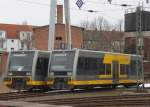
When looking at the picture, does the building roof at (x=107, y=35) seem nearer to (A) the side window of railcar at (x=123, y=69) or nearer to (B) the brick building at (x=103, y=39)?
(B) the brick building at (x=103, y=39)

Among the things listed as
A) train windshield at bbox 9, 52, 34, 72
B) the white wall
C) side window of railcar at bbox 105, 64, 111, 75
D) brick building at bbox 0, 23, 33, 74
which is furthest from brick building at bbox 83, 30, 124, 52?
train windshield at bbox 9, 52, 34, 72

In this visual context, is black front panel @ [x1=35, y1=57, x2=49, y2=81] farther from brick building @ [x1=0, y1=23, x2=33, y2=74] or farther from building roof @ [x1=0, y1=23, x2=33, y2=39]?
building roof @ [x1=0, y1=23, x2=33, y2=39]

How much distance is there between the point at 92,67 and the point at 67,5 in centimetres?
1307

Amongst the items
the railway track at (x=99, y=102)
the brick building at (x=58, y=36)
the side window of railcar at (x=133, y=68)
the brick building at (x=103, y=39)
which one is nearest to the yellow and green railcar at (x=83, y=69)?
the side window of railcar at (x=133, y=68)

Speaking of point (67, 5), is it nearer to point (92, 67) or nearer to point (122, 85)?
point (122, 85)

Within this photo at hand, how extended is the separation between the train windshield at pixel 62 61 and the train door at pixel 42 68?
39.8 inches

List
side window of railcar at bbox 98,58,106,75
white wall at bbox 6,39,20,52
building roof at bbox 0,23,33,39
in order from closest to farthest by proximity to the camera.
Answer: side window of railcar at bbox 98,58,106,75, white wall at bbox 6,39,20,52, building roof at bbox 0,23,33,39

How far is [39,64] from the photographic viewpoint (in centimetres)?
3278

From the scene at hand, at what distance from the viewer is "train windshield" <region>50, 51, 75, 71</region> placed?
3138cm

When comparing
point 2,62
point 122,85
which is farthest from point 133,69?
point 2,62

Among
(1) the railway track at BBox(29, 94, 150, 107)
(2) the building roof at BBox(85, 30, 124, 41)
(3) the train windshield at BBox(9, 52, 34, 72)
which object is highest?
(2) the building roof at BBox(85, 30, 124, 41)

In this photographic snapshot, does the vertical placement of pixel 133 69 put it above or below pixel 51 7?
below

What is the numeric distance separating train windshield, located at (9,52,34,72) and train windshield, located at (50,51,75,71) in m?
1.50

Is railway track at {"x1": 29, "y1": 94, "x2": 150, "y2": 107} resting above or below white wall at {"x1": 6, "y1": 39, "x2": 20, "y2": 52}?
below
